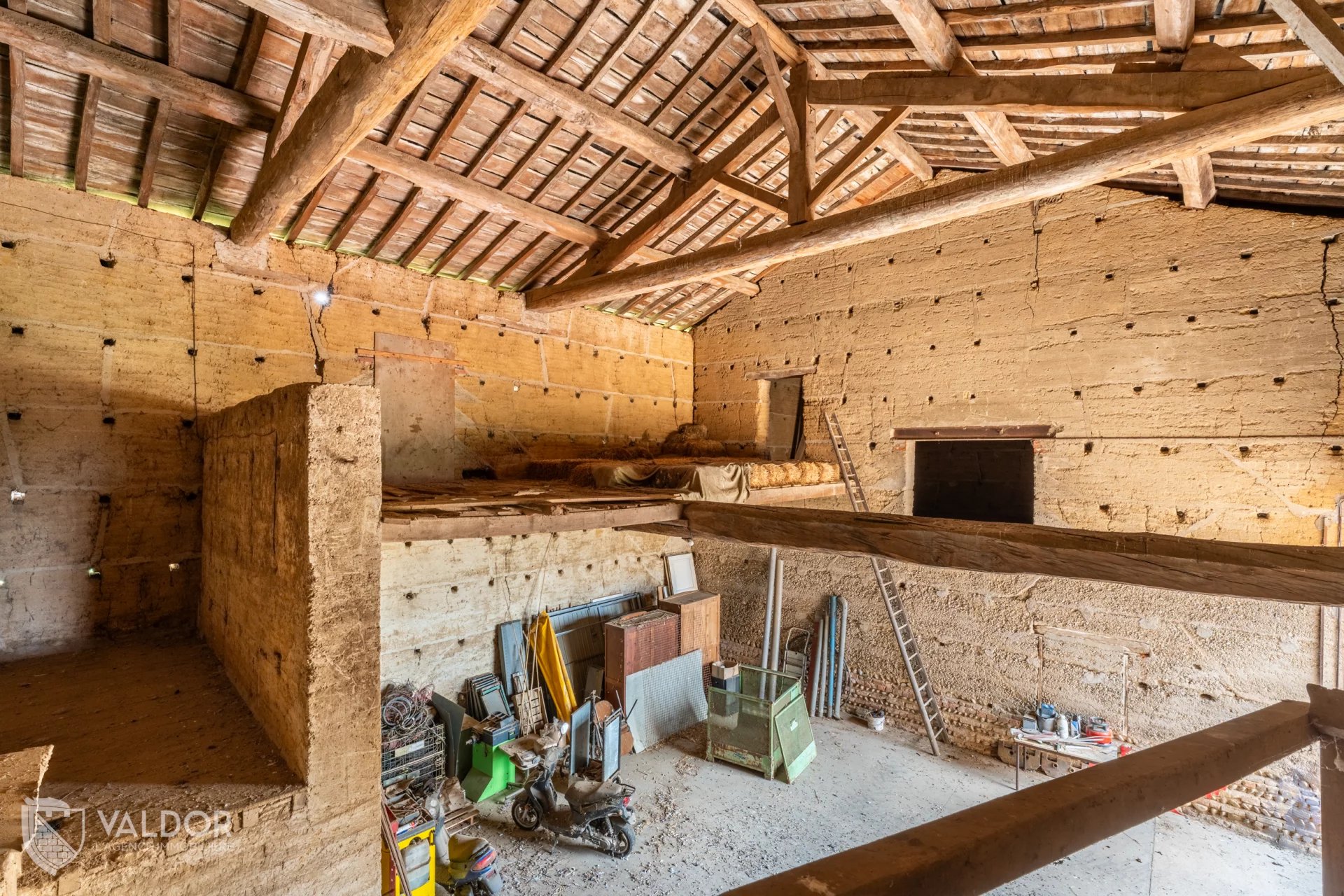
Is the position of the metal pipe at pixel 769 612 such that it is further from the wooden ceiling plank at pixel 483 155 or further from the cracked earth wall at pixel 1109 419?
the wooden ceiling plank at pixel 483 155

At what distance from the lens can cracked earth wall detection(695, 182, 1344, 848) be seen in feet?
18.0

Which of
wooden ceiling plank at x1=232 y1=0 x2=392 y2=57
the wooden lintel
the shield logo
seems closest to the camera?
the shield logo

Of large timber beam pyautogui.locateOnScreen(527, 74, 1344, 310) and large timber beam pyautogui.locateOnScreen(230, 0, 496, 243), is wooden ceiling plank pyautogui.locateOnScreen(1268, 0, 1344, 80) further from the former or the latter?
large timber beam pyautogui.locateOnScreen(230, 0, 496, 243)

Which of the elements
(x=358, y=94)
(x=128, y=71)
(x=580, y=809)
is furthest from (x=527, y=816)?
(x=128, y=71)

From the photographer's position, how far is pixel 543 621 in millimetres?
7539

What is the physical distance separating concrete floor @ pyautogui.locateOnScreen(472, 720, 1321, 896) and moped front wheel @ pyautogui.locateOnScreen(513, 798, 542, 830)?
0.08m

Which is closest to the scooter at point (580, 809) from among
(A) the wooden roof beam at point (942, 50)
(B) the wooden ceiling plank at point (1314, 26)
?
(A) the wooden roof beam at point (942, 50)

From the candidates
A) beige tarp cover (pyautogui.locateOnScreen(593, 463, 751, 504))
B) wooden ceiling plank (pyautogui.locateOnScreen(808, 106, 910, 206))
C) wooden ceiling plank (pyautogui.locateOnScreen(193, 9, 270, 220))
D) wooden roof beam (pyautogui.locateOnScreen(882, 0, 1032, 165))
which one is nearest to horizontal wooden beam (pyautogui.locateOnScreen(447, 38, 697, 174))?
wooden ceiling plank (pyautogui.locateOnScreen(193, 9, 270, 220))

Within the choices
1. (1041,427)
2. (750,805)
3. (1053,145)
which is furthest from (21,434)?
(1041,427)

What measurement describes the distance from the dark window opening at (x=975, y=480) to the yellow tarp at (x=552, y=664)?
5.74 meters

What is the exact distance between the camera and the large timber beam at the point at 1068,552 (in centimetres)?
272

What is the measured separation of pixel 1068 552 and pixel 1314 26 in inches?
98.5

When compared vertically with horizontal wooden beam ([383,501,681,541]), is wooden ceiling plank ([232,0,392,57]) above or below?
above

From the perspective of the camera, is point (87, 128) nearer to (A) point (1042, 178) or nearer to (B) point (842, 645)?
(A) point (1042, 178)
